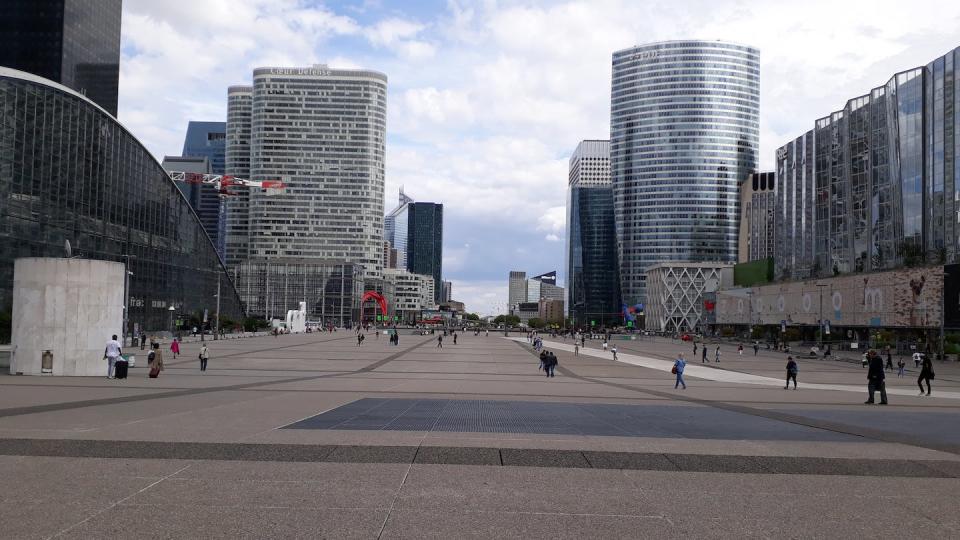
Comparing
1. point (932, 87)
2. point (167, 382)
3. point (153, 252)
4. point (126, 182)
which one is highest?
point (932, 87)

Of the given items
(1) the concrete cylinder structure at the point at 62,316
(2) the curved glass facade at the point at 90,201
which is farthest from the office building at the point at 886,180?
(2) the curved glass facade at the point at 90,201

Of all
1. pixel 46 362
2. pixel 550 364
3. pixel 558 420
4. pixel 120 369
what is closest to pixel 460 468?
pixel 558 420

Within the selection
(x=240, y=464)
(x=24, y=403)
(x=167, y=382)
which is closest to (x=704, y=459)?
(x=240, y=464)

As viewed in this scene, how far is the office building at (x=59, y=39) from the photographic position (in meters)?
148

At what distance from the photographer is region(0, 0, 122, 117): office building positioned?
14838 cm

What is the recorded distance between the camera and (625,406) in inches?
806

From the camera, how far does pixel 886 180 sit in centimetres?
8688

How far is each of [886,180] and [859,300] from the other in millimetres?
15516

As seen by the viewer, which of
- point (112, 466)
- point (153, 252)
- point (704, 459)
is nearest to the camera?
point (112, 466)

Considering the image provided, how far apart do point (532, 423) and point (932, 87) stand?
8407cm

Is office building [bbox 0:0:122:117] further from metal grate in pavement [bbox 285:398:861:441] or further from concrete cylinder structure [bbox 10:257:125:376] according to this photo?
metal grate in pavement [bbox 285:398:861:441]

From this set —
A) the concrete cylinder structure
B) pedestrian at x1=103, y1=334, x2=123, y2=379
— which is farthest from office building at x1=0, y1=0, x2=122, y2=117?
pedestrian at x1=103, y1=334, x2=123, y2=379

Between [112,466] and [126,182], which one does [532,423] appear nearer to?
[112,466]

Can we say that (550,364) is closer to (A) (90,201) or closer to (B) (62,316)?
(B) (62,316)
